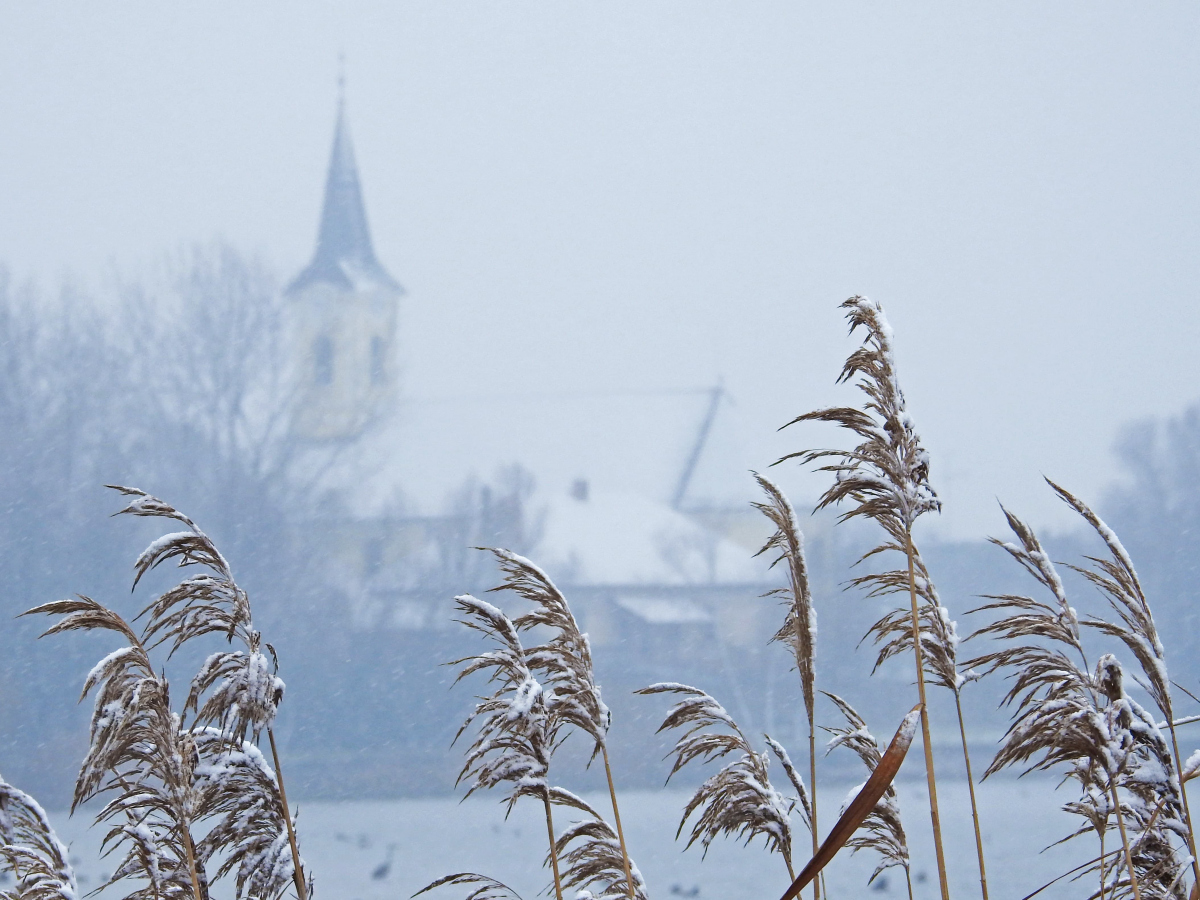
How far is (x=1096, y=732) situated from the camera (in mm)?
2344

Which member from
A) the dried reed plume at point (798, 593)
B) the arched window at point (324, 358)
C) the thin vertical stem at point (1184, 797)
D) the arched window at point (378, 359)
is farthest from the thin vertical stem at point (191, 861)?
the arched window at point (378, 359)

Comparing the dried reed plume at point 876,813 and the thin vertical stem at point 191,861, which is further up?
the dried reed plume at point 876,813

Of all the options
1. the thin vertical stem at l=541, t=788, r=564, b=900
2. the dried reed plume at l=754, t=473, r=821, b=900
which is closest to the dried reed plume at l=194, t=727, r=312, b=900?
the thin vertical stem at l=541, t=788, r=564, b=900

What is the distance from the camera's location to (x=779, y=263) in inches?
4766

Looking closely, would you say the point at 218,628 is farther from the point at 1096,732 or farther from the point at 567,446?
the point at 567,446

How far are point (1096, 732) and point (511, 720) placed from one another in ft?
4.08

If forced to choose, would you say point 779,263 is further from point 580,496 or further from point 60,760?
point 60,760

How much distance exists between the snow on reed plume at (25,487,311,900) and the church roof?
3251 inches

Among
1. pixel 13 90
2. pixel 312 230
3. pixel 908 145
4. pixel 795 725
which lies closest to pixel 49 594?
pixel 795 725

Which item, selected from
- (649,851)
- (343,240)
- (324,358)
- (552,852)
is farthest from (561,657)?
(343,240)

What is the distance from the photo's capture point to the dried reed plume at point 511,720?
109 inches

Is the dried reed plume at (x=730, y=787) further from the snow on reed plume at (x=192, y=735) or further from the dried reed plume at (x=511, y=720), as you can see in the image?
the snow on reed plume at (x=192, y=735)

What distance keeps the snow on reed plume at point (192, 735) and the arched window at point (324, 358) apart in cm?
7887

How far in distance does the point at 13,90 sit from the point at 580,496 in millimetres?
88587
